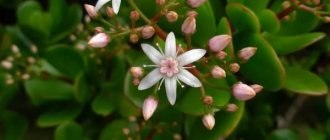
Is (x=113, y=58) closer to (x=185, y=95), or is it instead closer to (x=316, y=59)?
(x=185, y=95)

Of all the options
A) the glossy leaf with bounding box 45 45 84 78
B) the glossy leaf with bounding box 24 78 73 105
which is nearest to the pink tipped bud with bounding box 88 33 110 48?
the glossy leaf with bounding box 45 45 84 78

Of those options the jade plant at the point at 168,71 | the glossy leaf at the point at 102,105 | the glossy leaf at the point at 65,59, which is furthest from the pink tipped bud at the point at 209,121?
the glossy leaf at the point at 65,59

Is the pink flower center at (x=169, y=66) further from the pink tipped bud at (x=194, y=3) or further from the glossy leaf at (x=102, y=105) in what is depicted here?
the glossy leaf at (x=102, y=105)

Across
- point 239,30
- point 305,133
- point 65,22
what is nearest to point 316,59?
point 305,133

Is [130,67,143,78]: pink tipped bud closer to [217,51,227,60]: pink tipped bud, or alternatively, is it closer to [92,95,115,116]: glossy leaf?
[217,51,227,60]: pink tipped bud

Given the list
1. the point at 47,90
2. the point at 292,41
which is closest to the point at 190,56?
the point at 292,41

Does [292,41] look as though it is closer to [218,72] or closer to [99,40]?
[218,72]

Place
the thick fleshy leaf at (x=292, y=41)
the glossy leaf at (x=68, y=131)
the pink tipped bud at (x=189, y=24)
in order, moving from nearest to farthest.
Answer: the pink tipped bud at (x=189, y=24) → the thick fleshy leaf at (x=292, y=41) → the glossy leaf at (x=68, y=131)

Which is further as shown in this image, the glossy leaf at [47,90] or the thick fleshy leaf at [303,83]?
the glossy leaf at [47,90]
